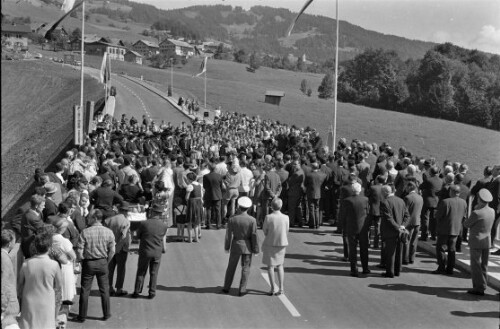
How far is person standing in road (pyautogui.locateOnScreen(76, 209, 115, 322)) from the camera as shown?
10.1 m

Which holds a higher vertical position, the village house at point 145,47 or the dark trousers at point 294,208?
the village house at point 145,47

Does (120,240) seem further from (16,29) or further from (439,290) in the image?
(16,29)

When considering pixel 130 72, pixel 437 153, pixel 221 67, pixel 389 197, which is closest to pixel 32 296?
pixel 389 197

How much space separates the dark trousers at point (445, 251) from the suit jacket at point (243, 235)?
4.01 m

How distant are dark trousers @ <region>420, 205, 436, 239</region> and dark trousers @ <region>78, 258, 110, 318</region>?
8346 mm

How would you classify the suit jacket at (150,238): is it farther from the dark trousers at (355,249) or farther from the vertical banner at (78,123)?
the vertical banner at (78,123)

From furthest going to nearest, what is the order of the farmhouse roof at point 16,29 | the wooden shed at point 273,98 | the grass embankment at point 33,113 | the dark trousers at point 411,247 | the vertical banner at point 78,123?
1. the farmhouse roof at point 16,29
2. the wooden shed at point 273,98
3. the grass embankment at point 33,113
4. the vertical banner at point 78,123
5. the dark trousers at point 411,247

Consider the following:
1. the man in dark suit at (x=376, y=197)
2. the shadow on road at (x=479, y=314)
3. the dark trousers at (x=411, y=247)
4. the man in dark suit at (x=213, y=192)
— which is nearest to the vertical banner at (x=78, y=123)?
the man in dark suit at (x=213, y=192)

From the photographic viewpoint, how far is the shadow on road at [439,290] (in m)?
11.7

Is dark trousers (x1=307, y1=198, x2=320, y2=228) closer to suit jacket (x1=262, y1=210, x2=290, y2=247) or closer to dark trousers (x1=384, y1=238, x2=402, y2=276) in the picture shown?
dark trousers (x1=384, y1=238, x2=402, y2=276)

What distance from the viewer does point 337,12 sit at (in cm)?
2878

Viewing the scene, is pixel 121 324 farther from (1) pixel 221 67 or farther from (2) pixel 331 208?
(1) pixel 221 67

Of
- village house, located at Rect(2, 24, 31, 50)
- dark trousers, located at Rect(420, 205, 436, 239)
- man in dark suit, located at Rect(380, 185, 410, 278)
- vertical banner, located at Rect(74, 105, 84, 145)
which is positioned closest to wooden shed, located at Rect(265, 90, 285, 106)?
vertical banner, located at Rect(74, 105, 84, 145)

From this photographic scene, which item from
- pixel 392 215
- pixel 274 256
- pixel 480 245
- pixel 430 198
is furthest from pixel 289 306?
pixel 430 198
